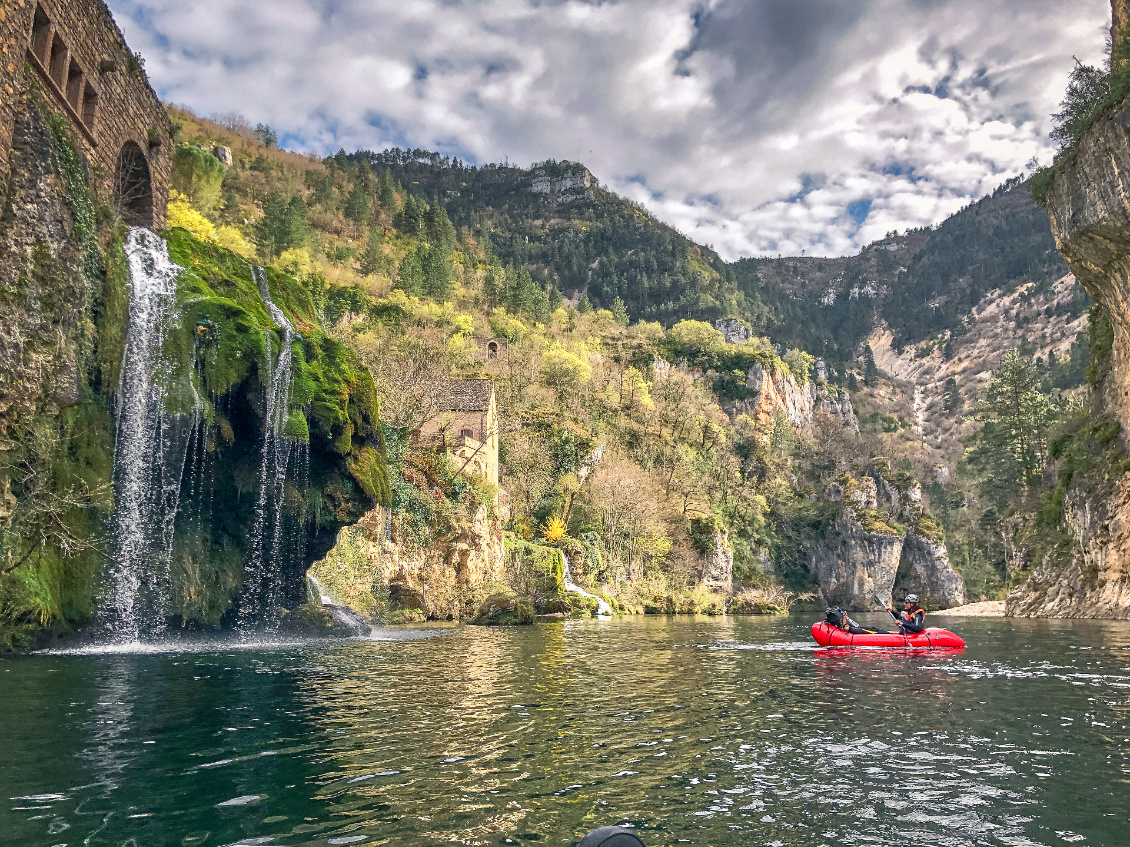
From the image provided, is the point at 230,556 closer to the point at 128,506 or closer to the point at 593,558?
the point at 128,506

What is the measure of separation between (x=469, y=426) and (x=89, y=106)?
87.5 ft

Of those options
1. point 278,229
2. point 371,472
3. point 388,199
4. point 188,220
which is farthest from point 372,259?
point 371,472

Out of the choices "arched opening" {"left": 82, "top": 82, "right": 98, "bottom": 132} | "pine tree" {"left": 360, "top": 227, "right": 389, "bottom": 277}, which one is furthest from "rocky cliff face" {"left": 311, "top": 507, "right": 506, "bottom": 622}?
"pine tree" {"left": 360, "top": 227, "right": 389, "bottom": 277}

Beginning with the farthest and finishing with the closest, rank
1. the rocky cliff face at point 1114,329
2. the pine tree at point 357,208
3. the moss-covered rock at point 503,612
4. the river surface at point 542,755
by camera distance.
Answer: the pine tree at point 357,208 → the moss-covered rock at point 503,612 → the rocky cliff face at point 1114,329 → the river surface at point 542,755

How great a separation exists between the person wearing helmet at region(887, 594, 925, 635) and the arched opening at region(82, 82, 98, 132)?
2531 centimetres

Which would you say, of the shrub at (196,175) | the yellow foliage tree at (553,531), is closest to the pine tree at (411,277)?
the shrub at (196,175)

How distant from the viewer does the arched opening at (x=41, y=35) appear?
16375mm

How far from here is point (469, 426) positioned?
4331 cm

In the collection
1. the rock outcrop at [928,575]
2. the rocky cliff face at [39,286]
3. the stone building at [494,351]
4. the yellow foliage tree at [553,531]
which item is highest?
the stone building at [494,351]

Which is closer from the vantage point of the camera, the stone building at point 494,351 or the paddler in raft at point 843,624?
the paddler in raft at point 843,624

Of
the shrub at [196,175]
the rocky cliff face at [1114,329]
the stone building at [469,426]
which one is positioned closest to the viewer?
the rocky cliff face at [1114,329]

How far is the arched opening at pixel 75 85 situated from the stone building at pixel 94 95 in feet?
0.07

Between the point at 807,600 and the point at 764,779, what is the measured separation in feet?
234

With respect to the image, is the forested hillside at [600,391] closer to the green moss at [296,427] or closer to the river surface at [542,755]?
the green moss at [296,427]
